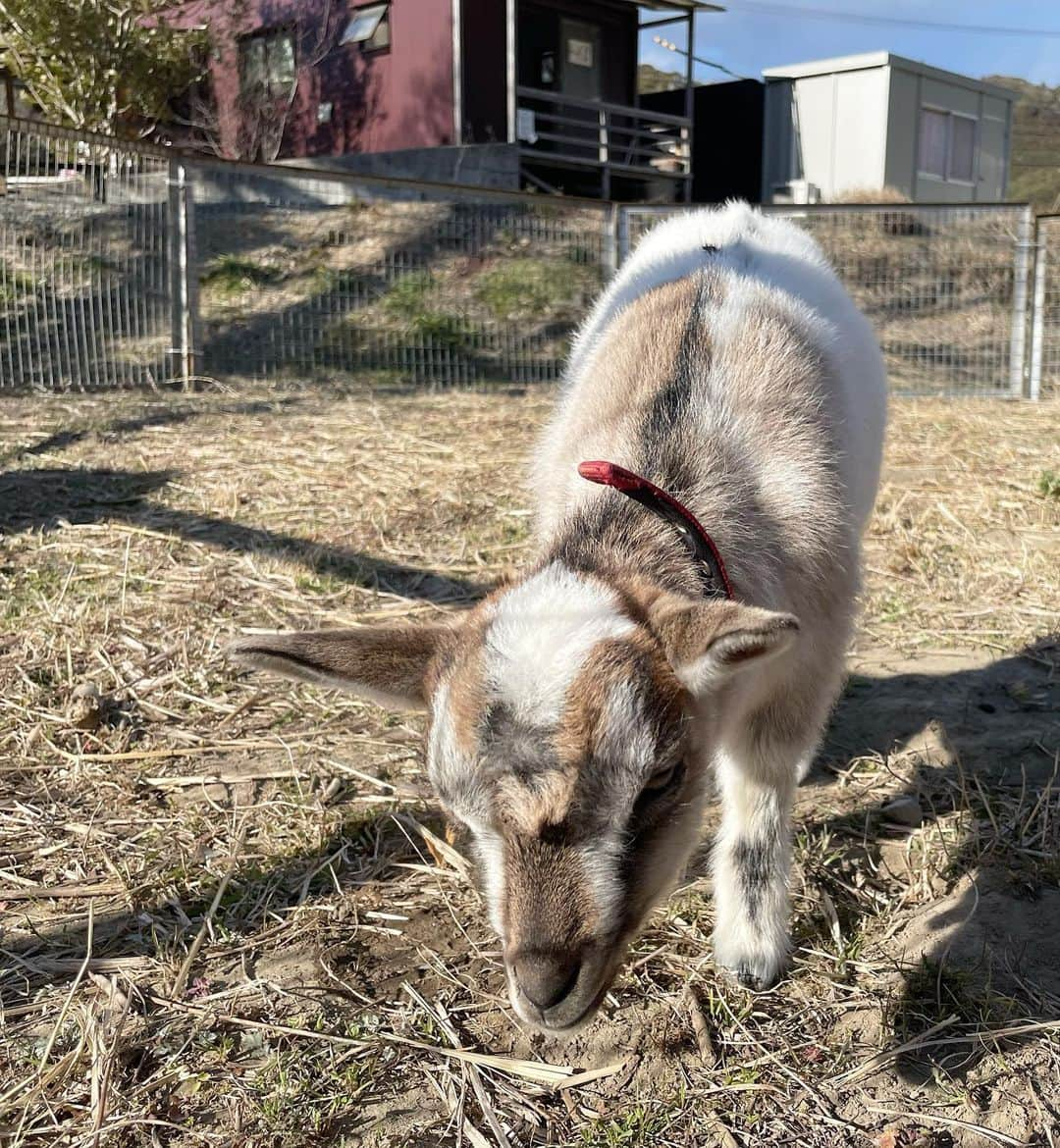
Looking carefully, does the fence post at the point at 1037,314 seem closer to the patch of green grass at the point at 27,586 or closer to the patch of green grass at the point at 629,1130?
the patch of green grass at the point at 27,586

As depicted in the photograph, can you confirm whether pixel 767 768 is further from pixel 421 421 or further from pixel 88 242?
pixel 88 242

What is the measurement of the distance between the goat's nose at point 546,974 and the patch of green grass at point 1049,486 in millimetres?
5272

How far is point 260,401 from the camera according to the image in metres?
8.92

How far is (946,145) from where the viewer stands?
84.0 ft

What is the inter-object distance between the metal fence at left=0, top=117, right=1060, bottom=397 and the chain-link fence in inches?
1.1

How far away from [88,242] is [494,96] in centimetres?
1137

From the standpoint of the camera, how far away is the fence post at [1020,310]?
32.8 feet

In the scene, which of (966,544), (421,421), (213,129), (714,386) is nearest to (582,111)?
(213,129)

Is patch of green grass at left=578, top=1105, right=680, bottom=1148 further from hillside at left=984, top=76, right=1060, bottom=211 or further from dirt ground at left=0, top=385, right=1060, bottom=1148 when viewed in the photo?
hillside at left=984, top=76, right=1060, bottom=211

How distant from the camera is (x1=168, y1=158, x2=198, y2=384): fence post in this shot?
9.27 metres

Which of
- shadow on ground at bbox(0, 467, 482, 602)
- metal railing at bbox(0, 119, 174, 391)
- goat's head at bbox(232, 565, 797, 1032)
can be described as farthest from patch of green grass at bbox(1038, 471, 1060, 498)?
metal railing at bbox(0, 119, 174, 391)

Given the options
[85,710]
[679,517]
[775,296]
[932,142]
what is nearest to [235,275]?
[85,710]

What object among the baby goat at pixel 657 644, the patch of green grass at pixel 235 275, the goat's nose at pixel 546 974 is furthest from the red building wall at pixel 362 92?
→ the goat's nose at pixel 546 974

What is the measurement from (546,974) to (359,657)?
0.70 metres
